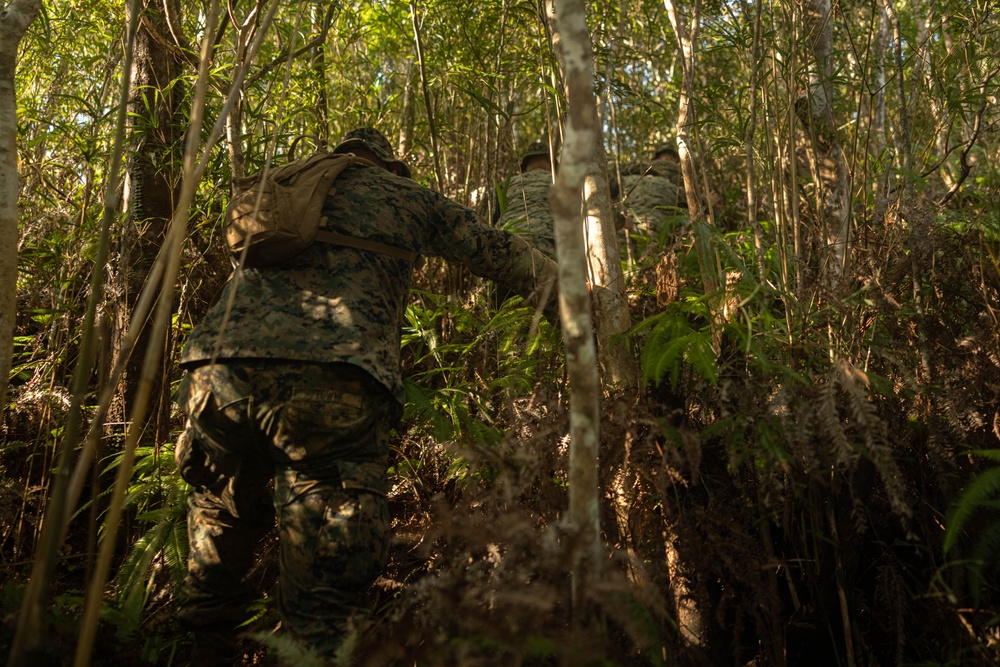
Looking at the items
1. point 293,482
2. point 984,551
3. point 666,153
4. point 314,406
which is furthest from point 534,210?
point 984,551

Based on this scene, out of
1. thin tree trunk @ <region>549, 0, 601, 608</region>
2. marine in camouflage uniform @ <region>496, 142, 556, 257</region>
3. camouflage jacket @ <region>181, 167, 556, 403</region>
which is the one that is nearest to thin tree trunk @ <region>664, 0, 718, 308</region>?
camouflage jacket @ <region>181, 167, 556, 403</region>

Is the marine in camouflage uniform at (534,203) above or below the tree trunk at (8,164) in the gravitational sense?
above

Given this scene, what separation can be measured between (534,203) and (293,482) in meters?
2.93

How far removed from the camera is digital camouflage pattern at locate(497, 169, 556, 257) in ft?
14.1

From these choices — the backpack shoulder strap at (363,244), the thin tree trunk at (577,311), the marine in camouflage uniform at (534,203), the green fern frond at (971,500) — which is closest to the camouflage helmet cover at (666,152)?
the marine in camouflage uniform at (534,203)

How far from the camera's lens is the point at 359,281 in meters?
2.66

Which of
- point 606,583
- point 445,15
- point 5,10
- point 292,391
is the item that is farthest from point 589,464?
point 445,15

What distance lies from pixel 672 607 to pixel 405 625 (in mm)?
968

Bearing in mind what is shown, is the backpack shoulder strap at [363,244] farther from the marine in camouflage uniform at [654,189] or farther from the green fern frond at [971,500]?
the marine in camouflage uniform at [654,189]

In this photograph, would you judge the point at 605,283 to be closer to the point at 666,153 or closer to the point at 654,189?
the point at 654,189

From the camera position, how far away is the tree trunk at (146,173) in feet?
12.1

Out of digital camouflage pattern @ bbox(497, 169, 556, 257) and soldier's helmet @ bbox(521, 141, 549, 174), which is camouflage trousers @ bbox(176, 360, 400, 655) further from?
soldier's helmet @ bbox(521, 141, 549, 174)

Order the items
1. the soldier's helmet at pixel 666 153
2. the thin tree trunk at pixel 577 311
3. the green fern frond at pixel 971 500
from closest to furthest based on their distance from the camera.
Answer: the thin tree trunk at pixel 577 311
the green fern frond at pixel 971 500
the soldier's helmet at pixel 666 153

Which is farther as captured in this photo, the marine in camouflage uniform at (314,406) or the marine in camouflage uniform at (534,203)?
the marine in camouflage uniform at (534,203)
